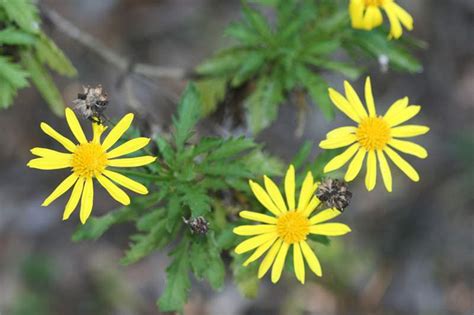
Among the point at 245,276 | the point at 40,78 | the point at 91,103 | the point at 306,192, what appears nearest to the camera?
the point at 91,103

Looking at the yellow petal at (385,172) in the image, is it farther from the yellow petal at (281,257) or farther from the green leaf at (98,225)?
the green leaf at (98,225)

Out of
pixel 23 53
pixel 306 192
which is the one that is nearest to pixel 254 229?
pixel 306 192

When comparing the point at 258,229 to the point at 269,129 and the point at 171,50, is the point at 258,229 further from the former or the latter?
the point at 171,50

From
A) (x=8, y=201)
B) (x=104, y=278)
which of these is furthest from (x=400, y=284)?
(x=8, y=201)

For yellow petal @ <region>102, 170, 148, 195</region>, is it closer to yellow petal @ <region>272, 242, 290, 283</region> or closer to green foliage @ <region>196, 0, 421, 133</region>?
yellow petal @ <region>272, 242, 290, 283</region>

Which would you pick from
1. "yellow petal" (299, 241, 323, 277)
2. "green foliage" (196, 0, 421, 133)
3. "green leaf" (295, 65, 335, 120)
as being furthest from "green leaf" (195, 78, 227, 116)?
"yellow petal" (299, 241, 323, 277)

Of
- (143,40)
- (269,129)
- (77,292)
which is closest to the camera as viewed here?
(77,292)

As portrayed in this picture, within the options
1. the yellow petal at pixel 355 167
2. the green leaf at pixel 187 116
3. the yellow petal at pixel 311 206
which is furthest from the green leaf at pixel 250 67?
the yellow petal at pixel 311 206

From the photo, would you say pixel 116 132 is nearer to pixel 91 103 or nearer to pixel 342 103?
pixel 91 103
